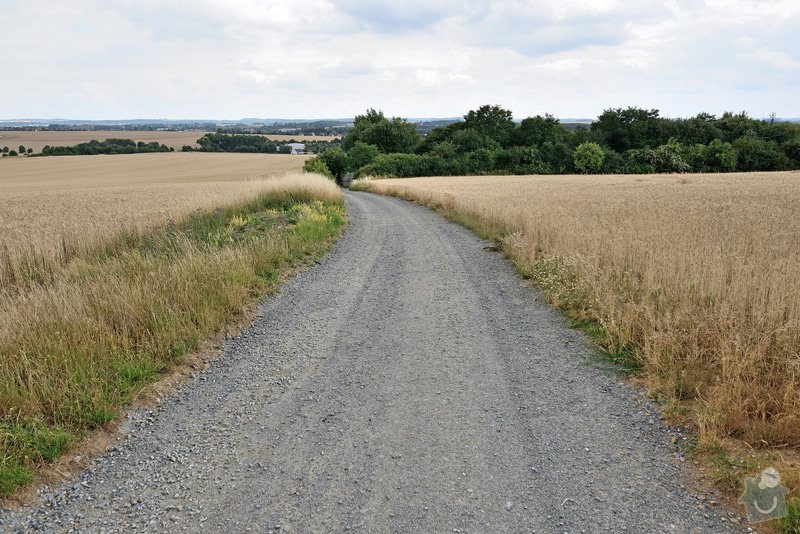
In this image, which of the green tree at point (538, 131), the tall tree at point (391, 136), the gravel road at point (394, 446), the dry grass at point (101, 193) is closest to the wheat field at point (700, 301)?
the gravel road at point (394, 446)

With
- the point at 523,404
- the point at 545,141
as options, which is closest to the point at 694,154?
the point at 545,141

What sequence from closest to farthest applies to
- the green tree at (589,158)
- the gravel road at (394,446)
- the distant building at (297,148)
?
the gravel road at (394,446) → the green tree at (589,158) → the distant building at (297,148)

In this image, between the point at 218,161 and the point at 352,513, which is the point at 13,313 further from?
the point at 218,161

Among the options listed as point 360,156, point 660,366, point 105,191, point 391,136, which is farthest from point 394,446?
point 391,136

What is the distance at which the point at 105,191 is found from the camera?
33.8m

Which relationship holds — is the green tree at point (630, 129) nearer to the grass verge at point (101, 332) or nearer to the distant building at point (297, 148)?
the distant building at point (297, 148)

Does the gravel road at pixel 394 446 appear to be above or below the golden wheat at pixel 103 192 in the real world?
below

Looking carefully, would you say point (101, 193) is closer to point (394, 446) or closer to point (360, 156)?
point (394, 446)

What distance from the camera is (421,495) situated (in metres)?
3.26

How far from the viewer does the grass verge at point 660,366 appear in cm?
333

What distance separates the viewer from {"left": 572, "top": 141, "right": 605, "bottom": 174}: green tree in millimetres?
64938

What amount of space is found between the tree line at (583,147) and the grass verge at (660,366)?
47.3m

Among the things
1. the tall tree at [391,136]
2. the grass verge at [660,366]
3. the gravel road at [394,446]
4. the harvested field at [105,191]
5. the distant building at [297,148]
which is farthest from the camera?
the distant building at [297,148]

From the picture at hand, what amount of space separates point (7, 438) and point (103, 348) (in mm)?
1404
